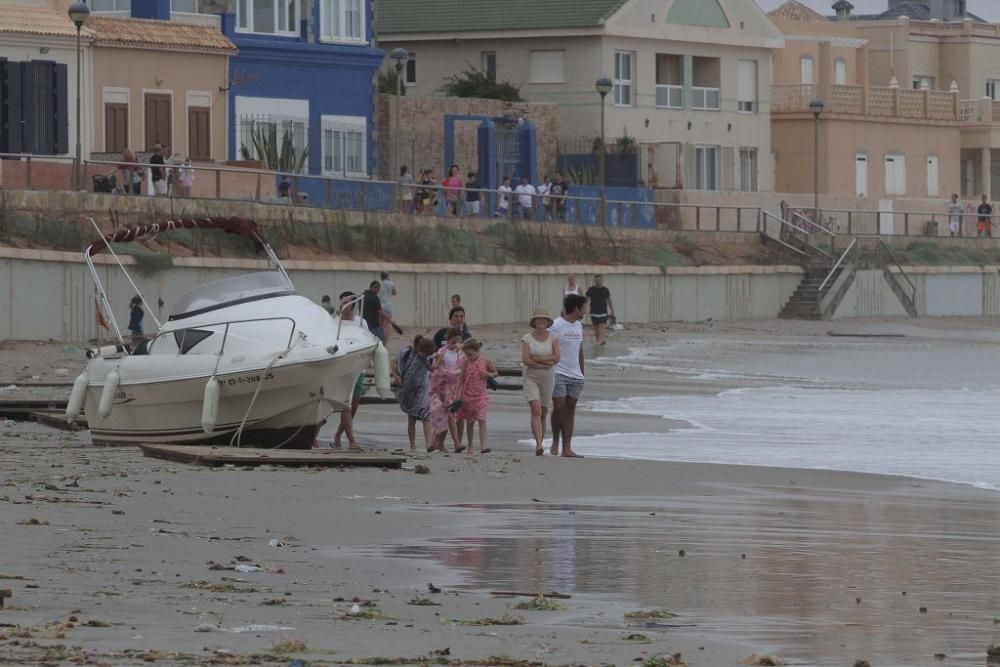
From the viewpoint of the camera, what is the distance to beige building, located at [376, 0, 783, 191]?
62812 mm

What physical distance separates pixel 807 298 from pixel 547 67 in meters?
12.2

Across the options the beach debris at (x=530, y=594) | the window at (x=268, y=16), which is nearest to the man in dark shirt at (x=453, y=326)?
the beach debris at (x=530, y=594)

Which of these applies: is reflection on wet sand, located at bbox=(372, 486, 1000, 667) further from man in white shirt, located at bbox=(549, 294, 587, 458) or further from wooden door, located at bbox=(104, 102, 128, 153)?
wooden door, located at bbox=(104, 102, 128, 153)

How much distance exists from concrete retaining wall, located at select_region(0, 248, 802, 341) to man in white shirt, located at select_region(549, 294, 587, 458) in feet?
54.8

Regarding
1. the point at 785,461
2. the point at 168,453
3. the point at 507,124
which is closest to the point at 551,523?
the point at 168,453

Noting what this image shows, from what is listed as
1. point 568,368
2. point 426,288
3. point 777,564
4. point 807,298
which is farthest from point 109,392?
point 807,298

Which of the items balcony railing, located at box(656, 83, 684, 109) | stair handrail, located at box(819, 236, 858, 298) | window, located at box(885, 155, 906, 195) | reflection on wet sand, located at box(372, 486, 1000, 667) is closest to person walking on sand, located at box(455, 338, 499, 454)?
reflection on wet sand, located at box(372, 486, 1000, 667)

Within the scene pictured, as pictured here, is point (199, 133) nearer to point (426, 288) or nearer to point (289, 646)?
point (426, 288)

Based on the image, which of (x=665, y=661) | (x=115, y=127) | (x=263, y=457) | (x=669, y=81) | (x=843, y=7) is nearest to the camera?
(x=665, y=661)

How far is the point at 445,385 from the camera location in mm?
21266

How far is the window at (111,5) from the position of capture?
47969 mm

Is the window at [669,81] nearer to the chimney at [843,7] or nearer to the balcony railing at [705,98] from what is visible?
the balcony railing at [705,98]

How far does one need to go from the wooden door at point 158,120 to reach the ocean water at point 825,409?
12259mm

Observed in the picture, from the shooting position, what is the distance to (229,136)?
4934 centimetres
